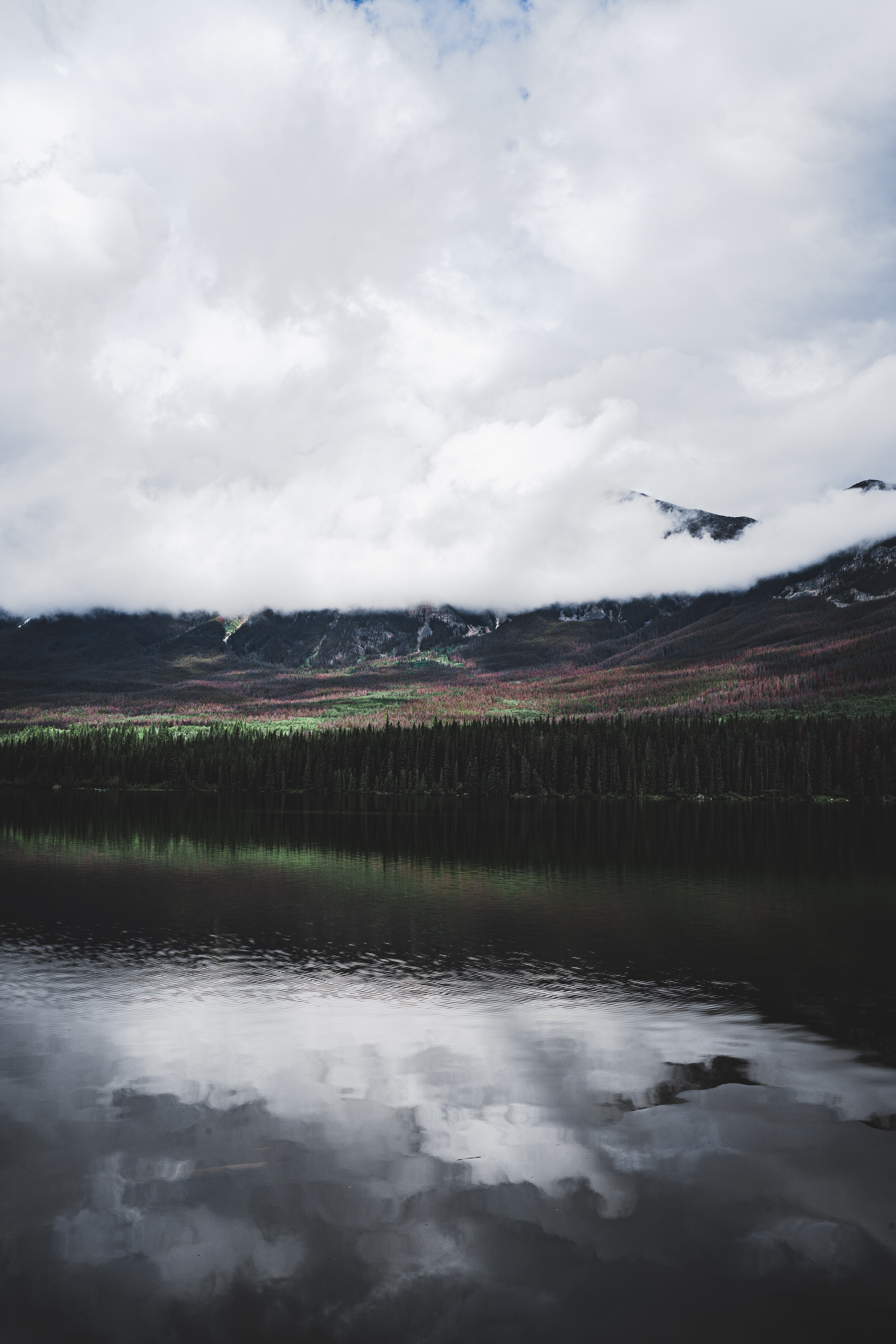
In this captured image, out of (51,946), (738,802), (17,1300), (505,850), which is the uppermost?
(17,1300)

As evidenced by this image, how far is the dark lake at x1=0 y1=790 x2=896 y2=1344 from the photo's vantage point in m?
13.0

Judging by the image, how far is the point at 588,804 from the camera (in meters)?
176

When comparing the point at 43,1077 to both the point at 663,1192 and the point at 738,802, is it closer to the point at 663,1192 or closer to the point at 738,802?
the point at 663,1192

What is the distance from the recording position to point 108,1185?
52.9 ft

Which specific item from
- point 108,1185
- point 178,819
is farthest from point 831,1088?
point 178,819

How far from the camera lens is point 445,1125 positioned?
19.4 meters

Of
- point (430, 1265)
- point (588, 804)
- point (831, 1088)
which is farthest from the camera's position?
point (588, 804)

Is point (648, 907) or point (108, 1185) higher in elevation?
point (108, 1185)

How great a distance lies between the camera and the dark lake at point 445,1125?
13008 mm

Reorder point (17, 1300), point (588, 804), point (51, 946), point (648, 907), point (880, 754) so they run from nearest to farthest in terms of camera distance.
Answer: point (17, 1300) < point (51, 946) < point (648, 907) < point (588, 804) < point (880, 754)

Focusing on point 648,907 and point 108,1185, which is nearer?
point 108,1185

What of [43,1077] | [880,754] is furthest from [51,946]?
[880,754]

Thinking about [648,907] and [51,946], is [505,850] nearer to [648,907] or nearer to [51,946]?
[648,907]

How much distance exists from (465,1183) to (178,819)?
4380 inches
